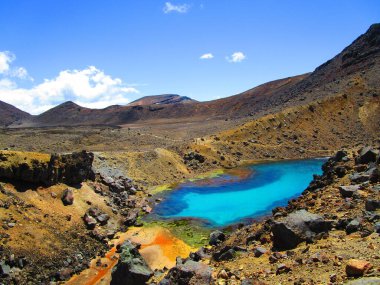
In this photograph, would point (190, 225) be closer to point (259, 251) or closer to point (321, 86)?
point (259, 251)

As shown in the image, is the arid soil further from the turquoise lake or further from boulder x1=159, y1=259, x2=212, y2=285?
the turquoise lake

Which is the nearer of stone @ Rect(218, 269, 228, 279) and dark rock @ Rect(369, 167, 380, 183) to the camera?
stone @ Rect(218, 269, 228, 279)

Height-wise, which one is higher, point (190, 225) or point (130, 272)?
point (130, 272)

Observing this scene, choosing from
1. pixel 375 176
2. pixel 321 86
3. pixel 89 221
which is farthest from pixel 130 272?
pixel 321 86

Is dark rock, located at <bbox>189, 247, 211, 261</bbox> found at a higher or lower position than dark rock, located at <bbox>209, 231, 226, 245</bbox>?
higher

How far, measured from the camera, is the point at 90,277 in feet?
94.8

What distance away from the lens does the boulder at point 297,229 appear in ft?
62.3

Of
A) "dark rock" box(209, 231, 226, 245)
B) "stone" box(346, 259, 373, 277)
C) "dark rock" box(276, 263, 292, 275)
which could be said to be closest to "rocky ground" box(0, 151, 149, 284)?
"dark rock" box(209, 231, 226, 245)

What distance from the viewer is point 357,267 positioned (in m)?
13.4

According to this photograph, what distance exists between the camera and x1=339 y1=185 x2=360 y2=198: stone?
23062 millimetres

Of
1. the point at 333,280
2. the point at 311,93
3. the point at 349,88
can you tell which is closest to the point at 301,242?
the point at 333,280

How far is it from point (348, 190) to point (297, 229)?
6093 millimetres

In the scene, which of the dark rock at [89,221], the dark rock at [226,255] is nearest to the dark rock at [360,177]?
the dark rock at [226,255]

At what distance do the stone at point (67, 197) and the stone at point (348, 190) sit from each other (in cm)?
2618
